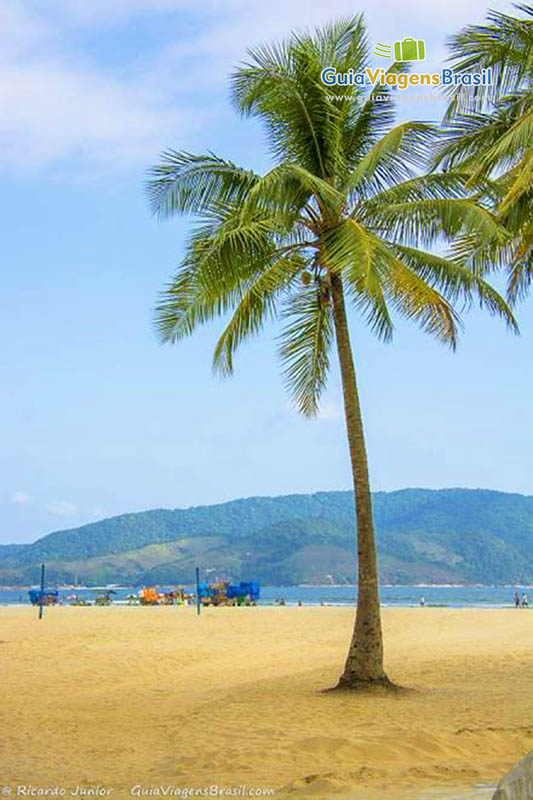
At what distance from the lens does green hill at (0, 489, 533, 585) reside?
148 m

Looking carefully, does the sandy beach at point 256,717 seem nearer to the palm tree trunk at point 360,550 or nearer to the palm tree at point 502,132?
the palm tree trunk at point 360,550

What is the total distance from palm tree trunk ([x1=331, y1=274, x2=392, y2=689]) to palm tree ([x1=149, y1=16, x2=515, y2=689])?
0.01 metres

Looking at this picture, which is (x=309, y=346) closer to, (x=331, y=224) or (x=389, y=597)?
(x=331, y=224)

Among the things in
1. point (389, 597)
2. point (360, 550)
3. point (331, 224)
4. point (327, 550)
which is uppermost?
point (327, 550)

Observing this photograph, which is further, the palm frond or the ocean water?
the ocean water

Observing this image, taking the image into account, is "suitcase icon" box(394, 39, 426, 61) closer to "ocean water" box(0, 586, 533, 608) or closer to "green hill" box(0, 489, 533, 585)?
"ocean water" box(0, 586, 533, 608)

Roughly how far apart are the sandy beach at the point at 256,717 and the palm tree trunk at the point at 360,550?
494mm

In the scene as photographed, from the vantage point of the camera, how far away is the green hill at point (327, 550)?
148250mm

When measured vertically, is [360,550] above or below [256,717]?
above

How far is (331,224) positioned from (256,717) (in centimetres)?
557

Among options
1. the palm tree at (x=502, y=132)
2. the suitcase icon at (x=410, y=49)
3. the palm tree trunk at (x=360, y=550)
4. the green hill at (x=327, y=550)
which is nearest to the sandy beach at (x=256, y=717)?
the palm tree trunk at (x=360, y=550)

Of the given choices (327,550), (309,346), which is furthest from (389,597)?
(309,346)

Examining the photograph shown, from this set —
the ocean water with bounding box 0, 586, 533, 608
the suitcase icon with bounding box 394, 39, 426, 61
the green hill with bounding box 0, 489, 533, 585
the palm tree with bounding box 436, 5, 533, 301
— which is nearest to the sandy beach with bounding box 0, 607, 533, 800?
the palm tree with bounding box 436, 5, 533, 301

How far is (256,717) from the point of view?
9531mm
